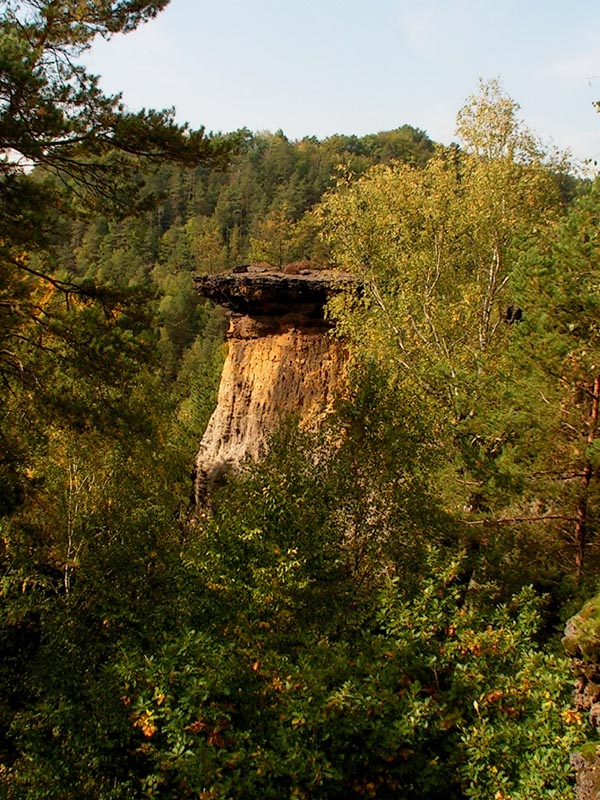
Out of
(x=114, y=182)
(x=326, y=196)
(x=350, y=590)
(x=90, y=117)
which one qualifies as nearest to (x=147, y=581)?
(x=350, y=590)

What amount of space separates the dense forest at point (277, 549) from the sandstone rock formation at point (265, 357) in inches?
193

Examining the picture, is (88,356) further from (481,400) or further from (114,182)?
(481,400)

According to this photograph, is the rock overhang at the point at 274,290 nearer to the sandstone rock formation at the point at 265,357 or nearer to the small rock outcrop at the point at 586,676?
the sandstone rock formation at the point at 265,357

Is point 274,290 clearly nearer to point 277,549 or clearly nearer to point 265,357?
point 265,357

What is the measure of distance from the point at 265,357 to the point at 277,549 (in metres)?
11.1

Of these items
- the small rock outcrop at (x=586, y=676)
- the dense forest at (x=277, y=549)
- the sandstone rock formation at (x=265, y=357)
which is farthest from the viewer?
the sandstone rock formation at (x=265, y=357)

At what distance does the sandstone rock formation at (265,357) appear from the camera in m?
17.6

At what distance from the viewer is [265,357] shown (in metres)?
18.6

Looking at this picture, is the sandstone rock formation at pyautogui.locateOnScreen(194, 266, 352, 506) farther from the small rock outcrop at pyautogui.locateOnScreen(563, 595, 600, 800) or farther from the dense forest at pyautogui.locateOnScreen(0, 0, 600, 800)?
the small rock outcrop at pyautogui.locateOnScreen(563, 595, 600, 800)

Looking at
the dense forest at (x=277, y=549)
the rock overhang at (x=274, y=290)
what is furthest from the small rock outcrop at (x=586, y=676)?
the rock overhang at (x=274, y=290)

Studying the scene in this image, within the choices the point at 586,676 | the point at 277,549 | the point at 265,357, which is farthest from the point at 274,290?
the point at 586,676

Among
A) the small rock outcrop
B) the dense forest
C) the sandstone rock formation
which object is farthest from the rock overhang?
the small rock outcrop

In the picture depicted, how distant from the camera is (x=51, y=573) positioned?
14484 mm

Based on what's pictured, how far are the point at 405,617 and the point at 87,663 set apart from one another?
3.94m
